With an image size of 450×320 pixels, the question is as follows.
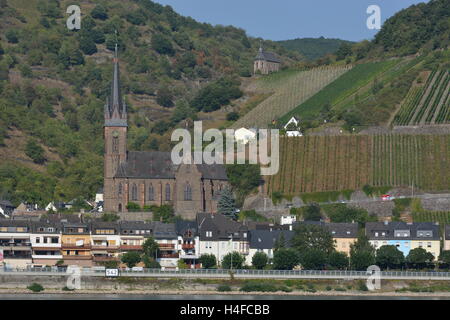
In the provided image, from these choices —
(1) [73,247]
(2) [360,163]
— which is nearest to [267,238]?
(1) [73,247]

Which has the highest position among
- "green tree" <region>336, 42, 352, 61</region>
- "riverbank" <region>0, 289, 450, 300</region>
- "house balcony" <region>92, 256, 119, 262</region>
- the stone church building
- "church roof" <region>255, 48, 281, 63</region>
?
"church roof" <region>255, 48, 281, 63</region>

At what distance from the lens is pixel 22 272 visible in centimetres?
8781

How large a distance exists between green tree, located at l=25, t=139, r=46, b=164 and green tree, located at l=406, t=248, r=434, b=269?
63.1 meters

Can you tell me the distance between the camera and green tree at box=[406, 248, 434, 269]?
9350 centimetres

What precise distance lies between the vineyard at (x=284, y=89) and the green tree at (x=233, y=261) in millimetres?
53661

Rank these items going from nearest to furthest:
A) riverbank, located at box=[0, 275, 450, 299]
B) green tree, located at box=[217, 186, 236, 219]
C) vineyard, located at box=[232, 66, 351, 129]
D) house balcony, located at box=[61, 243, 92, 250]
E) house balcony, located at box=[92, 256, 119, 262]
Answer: riverbank, located at box=[0, 275, 450, 299] < house balcony, located at box=[92, 256, 119, 262] < house balcony, located at box=[61, 243, 92, 250] < green tree, located at box=[217, 186, 236, 219] < vineyard, located at box=[232, 66, 351, 129]

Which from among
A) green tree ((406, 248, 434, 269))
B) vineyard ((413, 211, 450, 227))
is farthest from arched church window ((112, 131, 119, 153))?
green tree ((406, 248, 434, 269))

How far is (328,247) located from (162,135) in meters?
65.4

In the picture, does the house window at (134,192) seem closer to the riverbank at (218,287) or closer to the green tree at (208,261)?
the green tree at (208,261)

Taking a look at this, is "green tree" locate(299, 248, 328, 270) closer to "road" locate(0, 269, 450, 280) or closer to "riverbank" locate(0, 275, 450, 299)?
"road" locate(0, 269, 450, 280)

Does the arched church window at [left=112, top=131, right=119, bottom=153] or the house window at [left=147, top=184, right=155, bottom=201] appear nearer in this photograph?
the house window at [left=147, top=184, right=155, bottom=201]
